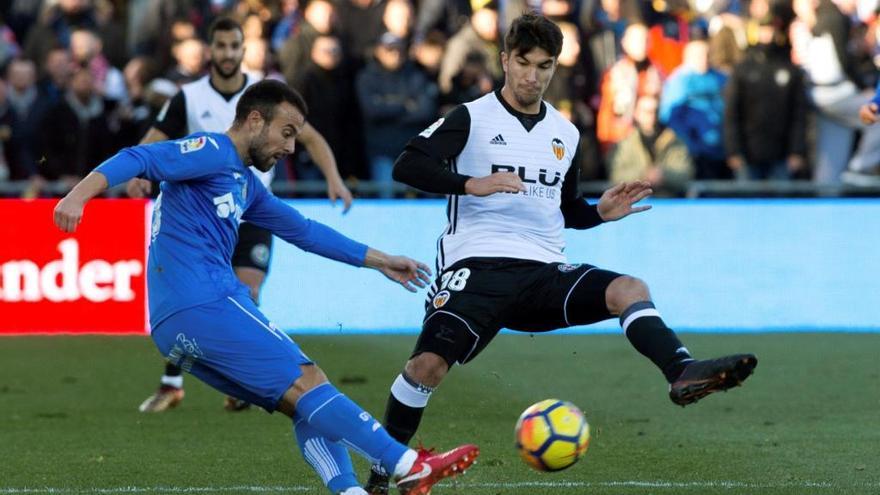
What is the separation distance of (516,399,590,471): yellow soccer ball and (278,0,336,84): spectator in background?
9.62 m

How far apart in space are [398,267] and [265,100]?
1.00m

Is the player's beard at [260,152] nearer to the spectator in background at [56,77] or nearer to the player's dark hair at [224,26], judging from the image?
the player's dark hair at [224,26]

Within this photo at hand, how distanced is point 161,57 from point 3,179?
2424 mm

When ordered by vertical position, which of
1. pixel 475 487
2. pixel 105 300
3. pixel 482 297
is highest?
pixel 482 297

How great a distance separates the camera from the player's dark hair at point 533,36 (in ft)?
24.7

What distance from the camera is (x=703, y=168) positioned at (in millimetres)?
16641

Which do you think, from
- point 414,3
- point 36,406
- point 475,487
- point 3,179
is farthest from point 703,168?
point 475,487

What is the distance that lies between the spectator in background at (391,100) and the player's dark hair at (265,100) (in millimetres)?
8528

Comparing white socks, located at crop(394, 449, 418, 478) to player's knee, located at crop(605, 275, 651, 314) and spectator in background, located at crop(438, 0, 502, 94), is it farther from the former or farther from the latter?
spectator in background, located at crop(438, 0, 502, 94)

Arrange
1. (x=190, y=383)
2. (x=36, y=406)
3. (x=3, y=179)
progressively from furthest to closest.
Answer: (x=3, y=179) → (x=190, y=383) → (x=36, y=406)

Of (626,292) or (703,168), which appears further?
(703,168)

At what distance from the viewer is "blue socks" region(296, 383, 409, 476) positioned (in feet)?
21.4

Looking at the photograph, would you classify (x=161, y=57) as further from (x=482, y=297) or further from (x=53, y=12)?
(x=482, y=297)

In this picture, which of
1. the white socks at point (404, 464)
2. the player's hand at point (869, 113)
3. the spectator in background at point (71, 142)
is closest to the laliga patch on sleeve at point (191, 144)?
the white socks at point (404, 464)
